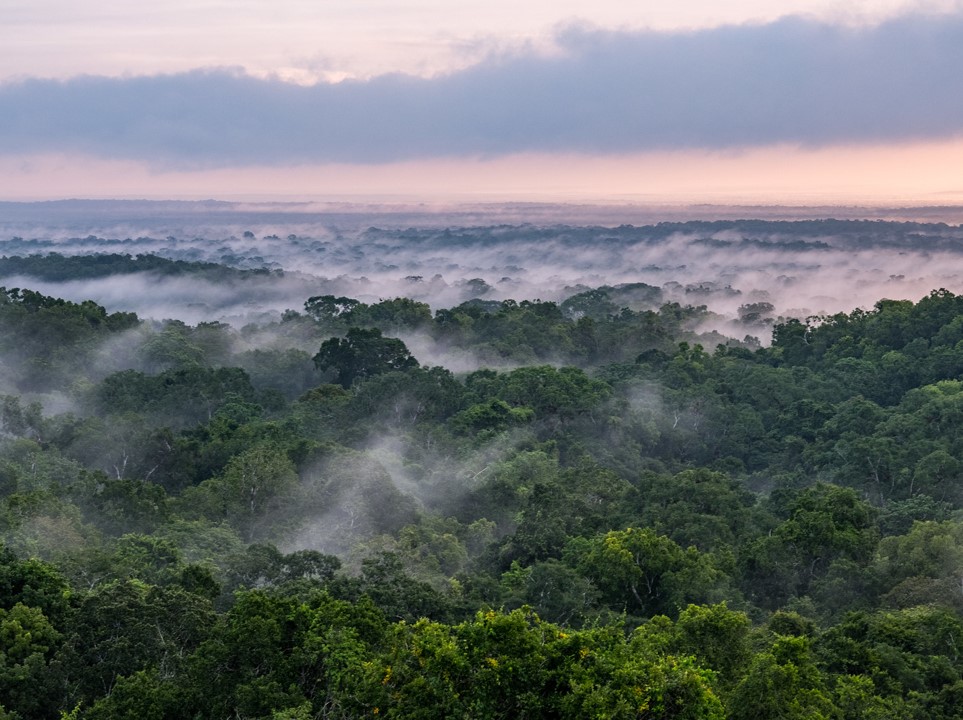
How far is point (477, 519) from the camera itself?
126ft

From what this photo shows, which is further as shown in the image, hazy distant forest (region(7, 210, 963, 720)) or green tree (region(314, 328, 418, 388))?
green tree (region(314, 328, 418, 388))

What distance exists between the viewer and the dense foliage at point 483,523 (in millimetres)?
16438

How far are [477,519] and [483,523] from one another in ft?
9.51

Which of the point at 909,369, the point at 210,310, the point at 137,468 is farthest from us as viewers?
the point at 210,310

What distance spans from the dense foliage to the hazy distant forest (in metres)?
0.08

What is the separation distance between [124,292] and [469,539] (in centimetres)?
9639

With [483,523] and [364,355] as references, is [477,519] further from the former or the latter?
[364,355]

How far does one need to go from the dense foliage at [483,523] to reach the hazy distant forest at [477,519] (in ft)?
0.28

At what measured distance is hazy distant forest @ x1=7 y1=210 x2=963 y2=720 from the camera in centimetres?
1645

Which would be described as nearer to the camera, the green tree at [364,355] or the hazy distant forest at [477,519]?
the hazy distant forest at [477,519]

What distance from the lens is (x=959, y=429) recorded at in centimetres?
4231

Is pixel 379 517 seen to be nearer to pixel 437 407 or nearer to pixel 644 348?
pixel 437 407

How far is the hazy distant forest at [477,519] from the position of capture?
16453mm

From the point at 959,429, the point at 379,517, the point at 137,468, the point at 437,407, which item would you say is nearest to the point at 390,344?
the point at 437,407
